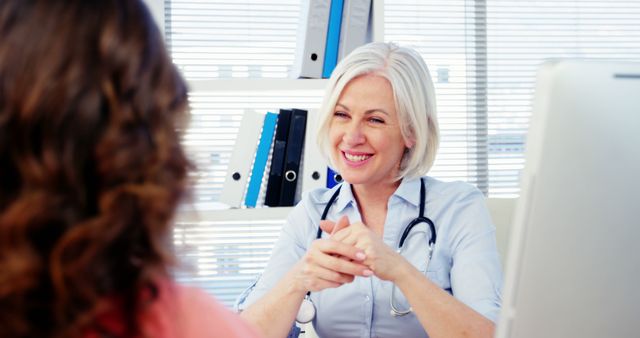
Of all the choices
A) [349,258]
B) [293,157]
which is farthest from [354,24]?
[349,258]

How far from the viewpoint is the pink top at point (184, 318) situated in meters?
0.64

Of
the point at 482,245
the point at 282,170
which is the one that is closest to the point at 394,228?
the point at 482,245

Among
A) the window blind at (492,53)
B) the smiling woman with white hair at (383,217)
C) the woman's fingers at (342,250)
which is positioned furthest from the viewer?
the window blind at (492,53)

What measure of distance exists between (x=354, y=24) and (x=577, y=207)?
1744 mm

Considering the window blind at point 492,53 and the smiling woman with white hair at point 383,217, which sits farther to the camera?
the window blind at point 492,53

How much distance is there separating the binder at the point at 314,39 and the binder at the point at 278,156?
0.50 feet

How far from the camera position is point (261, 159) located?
2.44 metres

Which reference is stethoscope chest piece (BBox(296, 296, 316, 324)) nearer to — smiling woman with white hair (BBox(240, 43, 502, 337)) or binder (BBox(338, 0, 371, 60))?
smiling woman with white hair (BBox(240, 43, 502, 337))

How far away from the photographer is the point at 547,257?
79cm

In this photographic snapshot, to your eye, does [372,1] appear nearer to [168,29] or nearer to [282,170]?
[282,170]

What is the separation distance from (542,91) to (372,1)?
5.81ft

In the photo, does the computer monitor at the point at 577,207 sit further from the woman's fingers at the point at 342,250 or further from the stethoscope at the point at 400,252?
the stethoscope at the point at 400,252

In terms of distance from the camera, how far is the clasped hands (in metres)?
1.52

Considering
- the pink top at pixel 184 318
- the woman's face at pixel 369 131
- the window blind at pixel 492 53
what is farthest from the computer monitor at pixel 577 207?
the window blind at pixel 492 53
